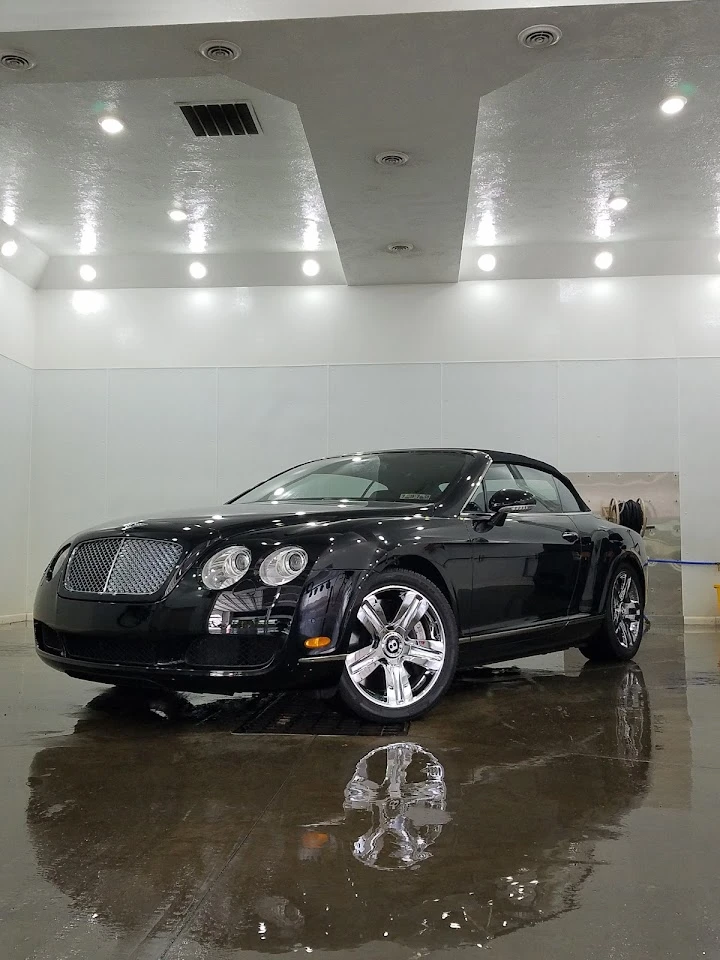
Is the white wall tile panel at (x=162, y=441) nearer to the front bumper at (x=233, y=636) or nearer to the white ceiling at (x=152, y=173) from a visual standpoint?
the white ceiling at (x=152, y=173)

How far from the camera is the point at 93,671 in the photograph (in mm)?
3467

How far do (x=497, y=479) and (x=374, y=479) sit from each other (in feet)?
2.13

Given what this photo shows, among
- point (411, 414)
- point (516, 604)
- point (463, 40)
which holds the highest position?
point (463, 40)

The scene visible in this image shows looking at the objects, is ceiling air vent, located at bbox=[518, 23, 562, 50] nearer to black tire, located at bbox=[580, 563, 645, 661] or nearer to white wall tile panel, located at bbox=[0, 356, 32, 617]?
black tire, located at bbox=[580, 563, 645, 661]

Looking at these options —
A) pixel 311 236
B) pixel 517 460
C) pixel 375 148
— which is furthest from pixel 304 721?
pixel 311 236

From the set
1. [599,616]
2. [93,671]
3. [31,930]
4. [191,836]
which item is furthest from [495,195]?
[31,930]

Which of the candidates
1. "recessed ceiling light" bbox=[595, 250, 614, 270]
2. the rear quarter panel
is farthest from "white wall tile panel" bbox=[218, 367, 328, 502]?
the rear quarter panel

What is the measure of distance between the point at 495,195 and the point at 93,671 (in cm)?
632

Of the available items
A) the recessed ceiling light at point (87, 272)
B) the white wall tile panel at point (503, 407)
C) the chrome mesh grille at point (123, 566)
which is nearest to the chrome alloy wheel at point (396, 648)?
the chrome mesh grille at point (123, 566)

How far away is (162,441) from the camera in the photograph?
10.1 m

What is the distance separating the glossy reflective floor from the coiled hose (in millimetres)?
5623

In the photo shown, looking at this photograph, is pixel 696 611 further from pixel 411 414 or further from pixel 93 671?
pixel 93 671

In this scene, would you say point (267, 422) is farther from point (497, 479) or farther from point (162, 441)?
point (497, 479)

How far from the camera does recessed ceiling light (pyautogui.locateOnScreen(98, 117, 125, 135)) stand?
6754 mm
